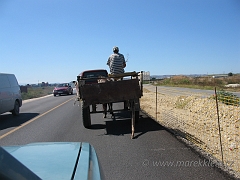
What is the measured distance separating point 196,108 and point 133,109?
6.22m

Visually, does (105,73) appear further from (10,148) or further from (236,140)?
(10,148)

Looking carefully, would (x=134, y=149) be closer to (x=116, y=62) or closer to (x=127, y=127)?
(x=127, y=127)

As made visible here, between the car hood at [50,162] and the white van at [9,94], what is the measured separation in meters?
9.57

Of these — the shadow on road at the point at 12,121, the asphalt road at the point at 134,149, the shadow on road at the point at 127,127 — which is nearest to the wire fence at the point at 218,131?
the asphalt road at the point at 134,149

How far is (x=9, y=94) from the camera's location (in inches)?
481

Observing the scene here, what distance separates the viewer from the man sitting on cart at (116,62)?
9.55m

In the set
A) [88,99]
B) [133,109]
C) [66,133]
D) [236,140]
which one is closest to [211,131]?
[236,140]

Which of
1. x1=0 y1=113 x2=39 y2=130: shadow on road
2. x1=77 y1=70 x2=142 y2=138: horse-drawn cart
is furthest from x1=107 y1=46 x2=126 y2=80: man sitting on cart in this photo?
x1=0 y1=113 x2=39 y2=130: shadow on road

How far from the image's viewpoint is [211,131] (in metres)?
8.41

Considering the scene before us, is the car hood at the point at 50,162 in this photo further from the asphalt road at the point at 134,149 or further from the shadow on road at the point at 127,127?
the shadow on road at the point at 127,127

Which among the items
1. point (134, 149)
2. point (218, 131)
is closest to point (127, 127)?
point (134, 149)

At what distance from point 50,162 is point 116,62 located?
754 cm

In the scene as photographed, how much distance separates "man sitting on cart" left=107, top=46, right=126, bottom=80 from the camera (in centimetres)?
955

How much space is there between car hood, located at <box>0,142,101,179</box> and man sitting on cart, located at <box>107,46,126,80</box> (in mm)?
6933
